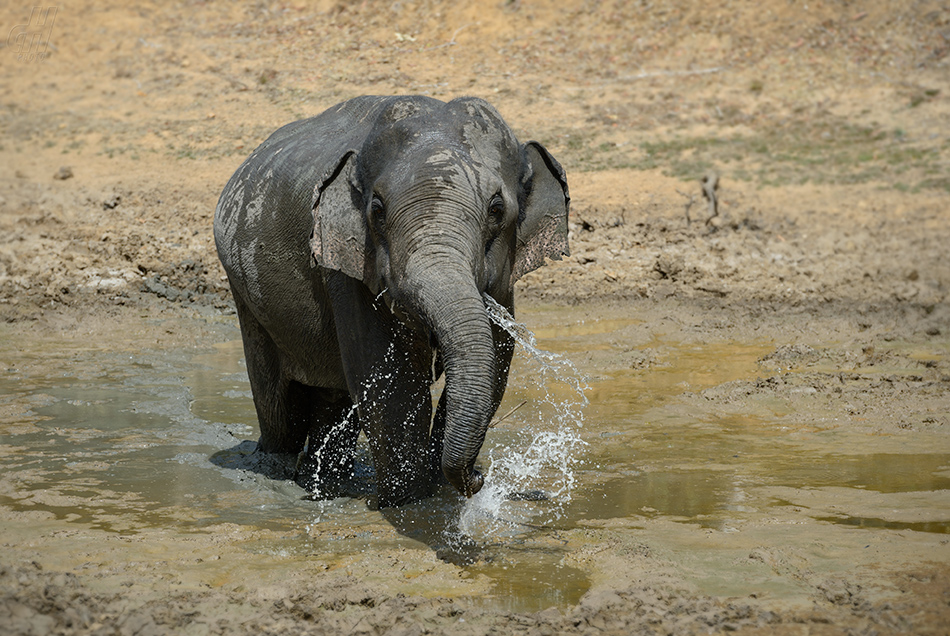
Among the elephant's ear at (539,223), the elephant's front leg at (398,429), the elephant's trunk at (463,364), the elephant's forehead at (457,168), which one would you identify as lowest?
the elephant's front leg at (398,429)

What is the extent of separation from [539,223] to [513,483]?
73.3 inches

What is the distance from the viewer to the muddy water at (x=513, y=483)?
5.63 m

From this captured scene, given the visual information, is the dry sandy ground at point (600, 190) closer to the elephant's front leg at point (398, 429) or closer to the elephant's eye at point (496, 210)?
the elephant's front leg at point (398, 429)

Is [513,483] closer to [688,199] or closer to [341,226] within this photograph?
[341,226]

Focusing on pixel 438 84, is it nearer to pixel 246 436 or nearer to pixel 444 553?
pixel 246 436

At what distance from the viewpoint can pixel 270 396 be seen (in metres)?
7.73

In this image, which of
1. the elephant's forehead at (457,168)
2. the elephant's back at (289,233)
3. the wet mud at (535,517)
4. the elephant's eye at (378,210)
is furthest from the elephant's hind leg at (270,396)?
the elephant's forehead at (457,168)

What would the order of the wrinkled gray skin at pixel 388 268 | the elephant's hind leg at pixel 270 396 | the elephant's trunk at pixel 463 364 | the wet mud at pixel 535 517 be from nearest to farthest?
the wet mud at pixel 535 517
the elephant's trunk at pixel 463 364
the wrinkled gray skin at pixel 388 268
the elephant's hind leg at pixel 270 396

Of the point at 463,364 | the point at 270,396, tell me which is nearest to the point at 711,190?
the point at 270,396

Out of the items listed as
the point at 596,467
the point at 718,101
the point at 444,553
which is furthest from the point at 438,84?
the point at 444,553

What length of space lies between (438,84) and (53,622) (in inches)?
821

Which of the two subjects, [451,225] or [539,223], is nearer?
[451,225]

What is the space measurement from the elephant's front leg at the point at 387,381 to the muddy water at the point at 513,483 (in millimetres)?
253

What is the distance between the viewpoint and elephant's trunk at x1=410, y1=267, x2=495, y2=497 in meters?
4.80
